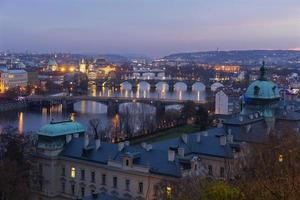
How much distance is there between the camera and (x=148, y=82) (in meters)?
100

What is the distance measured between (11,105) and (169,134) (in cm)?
3293

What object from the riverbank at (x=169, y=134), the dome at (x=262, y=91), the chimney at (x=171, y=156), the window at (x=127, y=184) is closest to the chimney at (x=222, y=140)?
the chimney at (x=171, y=156)

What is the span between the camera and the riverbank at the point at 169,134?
A: 3088 cm

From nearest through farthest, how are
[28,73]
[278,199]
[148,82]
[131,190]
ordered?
1. [278,199]
2. [131,190]
3. [28,73]
4. [148,82]

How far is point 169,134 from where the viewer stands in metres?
33.2

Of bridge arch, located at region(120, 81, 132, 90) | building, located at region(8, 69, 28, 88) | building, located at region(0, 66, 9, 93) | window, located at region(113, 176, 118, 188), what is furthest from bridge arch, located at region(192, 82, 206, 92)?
window, located at region(113, 176, 118, 188)

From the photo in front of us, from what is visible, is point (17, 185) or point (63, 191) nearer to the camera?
point (17, 185)

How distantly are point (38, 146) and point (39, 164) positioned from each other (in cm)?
68

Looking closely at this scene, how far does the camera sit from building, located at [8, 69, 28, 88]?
279 feet

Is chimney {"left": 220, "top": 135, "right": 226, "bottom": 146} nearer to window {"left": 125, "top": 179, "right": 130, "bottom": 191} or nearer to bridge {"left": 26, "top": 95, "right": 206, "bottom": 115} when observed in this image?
window {"left": 125, "top": 179, "right": 130, "bottom": 191}

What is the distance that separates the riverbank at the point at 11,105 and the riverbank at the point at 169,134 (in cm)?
2797

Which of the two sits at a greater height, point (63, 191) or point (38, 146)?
point (38, 146)

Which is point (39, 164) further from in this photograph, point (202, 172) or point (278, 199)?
point (278, 199)

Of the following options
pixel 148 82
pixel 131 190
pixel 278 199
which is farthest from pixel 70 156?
pixel 148 82
